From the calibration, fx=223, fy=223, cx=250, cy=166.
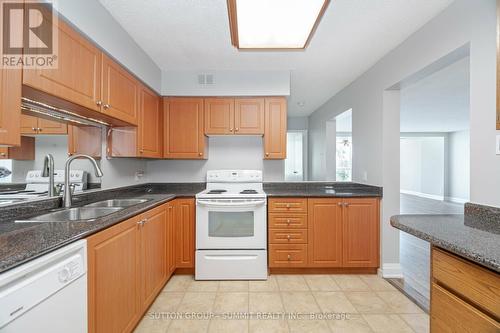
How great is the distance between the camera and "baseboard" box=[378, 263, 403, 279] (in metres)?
2.47

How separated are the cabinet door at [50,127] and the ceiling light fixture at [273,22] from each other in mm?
1515

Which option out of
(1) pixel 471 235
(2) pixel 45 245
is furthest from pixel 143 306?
(1) pixel 471 235

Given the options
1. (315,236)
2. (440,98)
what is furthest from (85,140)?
(440,98)

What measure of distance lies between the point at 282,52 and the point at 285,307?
249 cm

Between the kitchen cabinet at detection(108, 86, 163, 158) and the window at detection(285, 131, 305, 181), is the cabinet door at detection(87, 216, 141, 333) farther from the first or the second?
the window at detection(285, 131, 305, 181)

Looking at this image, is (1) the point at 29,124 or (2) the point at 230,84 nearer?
(1) the point at 29,124

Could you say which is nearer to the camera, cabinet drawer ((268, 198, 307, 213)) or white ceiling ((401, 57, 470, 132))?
cabinet drawer ((268, 198, 307, 213))

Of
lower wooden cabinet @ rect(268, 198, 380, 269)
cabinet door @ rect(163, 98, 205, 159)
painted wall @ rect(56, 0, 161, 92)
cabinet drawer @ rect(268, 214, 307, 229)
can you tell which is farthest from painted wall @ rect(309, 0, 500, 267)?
painted wall @ rect(56, 0, 161, 92)

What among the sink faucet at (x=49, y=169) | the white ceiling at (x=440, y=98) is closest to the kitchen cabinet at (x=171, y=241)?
the sink faucet at (x=49, y=169)

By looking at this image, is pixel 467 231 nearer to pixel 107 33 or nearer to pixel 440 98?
pixel 107 33

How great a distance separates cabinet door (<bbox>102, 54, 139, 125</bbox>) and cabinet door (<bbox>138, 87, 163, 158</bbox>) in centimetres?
14

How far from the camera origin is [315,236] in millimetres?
2549

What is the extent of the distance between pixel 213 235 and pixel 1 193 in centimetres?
170

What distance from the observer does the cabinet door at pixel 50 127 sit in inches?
63.5
